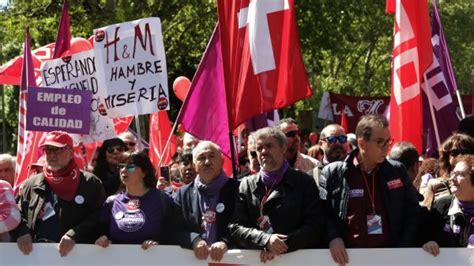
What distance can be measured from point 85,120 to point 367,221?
3.12m

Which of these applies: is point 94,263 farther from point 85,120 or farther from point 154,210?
point 85,120

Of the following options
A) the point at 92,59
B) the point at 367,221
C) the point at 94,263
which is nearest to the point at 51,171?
the point at 94,263

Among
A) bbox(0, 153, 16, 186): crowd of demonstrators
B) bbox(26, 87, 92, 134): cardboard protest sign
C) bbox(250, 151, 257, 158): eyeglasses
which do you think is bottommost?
bbox(0, 153, 16, 186): crowd of demonstrators

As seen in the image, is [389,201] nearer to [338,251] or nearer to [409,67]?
[338,251]

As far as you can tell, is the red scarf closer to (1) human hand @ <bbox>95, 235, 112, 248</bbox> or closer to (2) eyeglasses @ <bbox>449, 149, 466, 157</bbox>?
(1) human hand @ <bbox>95, 235, 112, 248</bbox>

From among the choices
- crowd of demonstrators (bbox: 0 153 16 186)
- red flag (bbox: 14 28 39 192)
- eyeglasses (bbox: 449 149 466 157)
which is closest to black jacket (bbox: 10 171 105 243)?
crowd of demonstrators (bbox: 0 153 16 186)

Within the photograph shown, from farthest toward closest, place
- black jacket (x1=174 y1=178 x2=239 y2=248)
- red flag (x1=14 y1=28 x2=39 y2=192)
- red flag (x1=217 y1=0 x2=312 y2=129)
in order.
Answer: red flag (x1=14 y1=28 x2=39 y2=192) → red flag (x1=217 y1=0 x2=312 y2=129) → black jacket (x1=174 y1=178 x2=239 y2=248)

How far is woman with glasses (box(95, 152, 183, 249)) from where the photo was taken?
6957 millimetres

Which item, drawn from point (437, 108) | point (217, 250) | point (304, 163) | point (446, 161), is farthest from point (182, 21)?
point (217, 250)

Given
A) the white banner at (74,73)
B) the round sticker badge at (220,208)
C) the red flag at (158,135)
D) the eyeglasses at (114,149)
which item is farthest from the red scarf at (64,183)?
the red flag at (158,135)

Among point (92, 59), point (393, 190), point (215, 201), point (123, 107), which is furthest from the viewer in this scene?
point (92, 59)

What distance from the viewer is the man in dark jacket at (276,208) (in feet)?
21.2

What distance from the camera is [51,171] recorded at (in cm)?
725

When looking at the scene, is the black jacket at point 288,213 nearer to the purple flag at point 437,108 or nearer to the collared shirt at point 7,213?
the collared shirt at point 7,213
